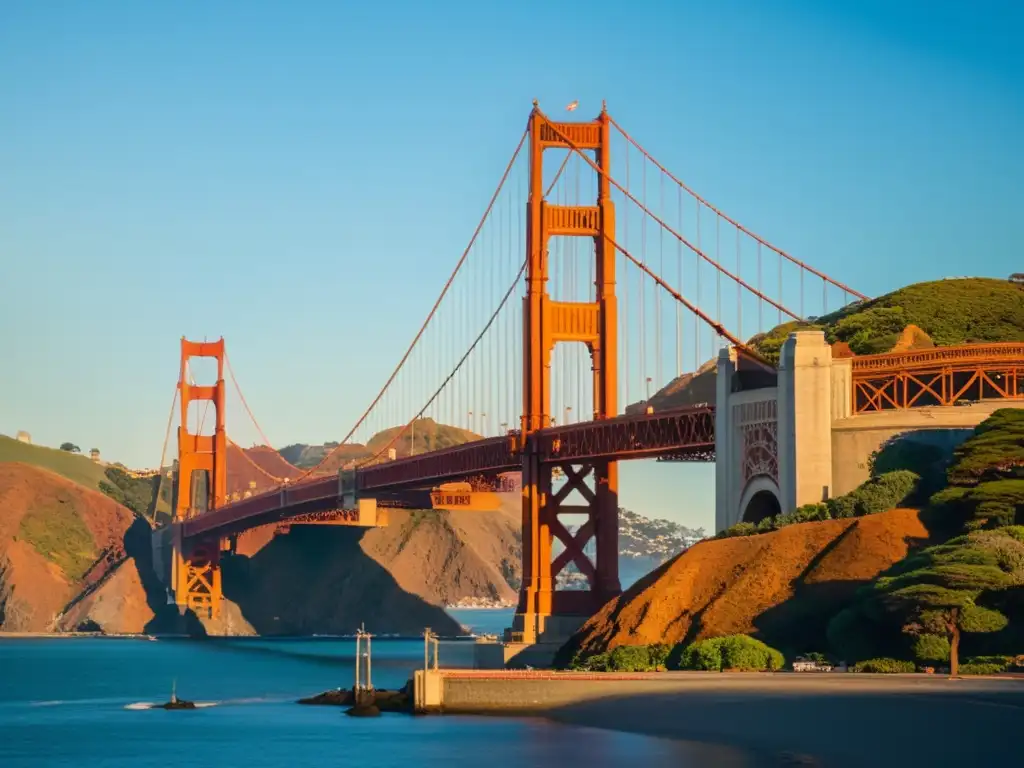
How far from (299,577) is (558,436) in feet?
302

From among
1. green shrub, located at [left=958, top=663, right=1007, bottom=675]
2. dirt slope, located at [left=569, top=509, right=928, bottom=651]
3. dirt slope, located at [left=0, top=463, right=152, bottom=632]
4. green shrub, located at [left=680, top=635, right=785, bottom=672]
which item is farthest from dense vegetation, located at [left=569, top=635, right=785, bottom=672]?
dirt slope, located at [left=0, top=463, right=152, bottom=632]

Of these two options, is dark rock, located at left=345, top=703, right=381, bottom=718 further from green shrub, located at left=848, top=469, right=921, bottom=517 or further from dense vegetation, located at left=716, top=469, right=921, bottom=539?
green shrub, located at left=848, top=469, right=921, bottom=517

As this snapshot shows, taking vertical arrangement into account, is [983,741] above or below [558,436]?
below

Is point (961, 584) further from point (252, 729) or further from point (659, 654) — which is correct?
point (252, 729)

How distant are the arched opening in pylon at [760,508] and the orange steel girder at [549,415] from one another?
13.1m

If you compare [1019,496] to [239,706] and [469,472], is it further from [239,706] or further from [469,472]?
[469,472]

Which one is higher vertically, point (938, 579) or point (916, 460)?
point (916, 460)

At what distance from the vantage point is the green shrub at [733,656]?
199 ft

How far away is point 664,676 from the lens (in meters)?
59.7

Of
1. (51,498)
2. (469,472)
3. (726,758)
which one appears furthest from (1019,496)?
(51,498)

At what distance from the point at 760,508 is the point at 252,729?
2063 cm

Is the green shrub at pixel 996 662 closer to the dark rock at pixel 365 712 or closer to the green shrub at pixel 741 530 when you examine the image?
the green shrub at pixel 741 530

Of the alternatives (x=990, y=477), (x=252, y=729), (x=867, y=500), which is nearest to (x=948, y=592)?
(x=990, y=477)

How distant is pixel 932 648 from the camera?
2242 inches
